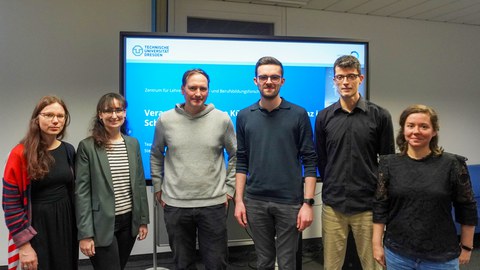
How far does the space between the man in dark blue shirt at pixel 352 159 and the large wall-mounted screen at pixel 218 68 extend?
978 mm

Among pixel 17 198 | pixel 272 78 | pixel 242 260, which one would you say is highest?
pixel 272 78

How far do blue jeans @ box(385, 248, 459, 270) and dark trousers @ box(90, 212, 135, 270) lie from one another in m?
1.28

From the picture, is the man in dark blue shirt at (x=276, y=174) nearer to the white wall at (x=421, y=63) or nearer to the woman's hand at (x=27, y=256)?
the woman's hand at (x=27, y=256)

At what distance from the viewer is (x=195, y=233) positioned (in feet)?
6.19

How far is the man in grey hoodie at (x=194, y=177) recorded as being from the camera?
71.3 inches

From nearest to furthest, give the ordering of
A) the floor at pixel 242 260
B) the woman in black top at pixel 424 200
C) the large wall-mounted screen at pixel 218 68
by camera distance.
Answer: the woman in black top at pixel 424 200
the large wall-mounted screen at pixel 218 68
the floor at pixel 242 260

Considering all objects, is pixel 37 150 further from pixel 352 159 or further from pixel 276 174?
pixel 352 159

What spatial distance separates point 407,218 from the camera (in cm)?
148

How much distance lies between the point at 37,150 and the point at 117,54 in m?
1.65

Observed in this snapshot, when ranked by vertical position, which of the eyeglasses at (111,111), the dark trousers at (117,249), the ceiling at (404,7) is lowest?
the dark trousers at (117,249)

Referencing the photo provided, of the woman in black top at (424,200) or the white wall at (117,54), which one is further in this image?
the white wall at (117,54)

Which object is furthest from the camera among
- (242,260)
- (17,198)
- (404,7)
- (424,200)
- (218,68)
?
(404,7)

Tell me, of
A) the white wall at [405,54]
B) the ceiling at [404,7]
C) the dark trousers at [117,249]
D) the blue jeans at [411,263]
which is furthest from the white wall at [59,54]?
the blue jeans at [411,263]

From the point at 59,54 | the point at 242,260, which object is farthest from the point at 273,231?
the point at 59,54
